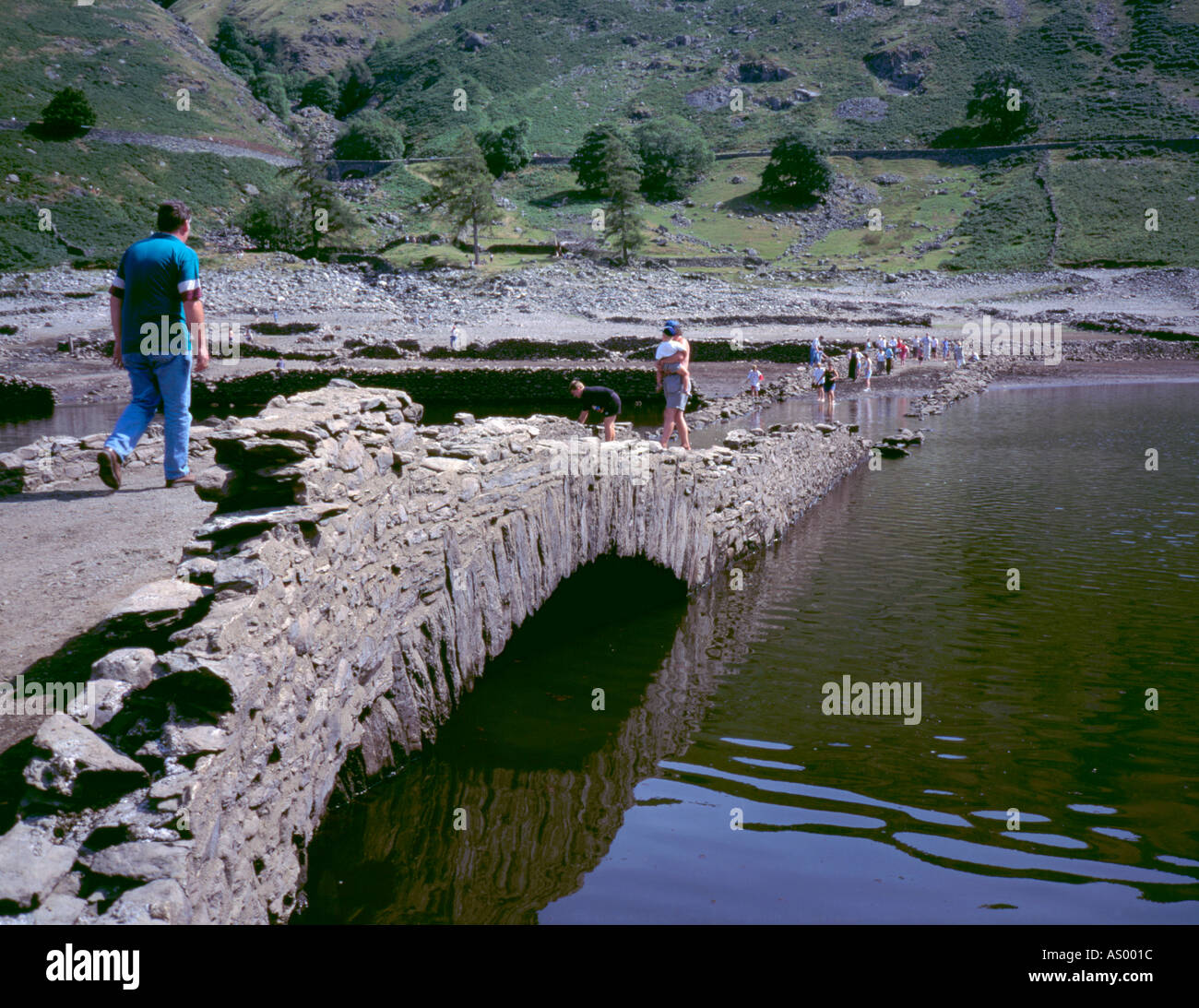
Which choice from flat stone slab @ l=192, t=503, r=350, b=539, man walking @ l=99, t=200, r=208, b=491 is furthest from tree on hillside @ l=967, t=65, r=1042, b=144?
flat stone slab @ l=192, t=503, r=350, b=539

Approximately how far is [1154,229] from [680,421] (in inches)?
2900

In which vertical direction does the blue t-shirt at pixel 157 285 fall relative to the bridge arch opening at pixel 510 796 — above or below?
above

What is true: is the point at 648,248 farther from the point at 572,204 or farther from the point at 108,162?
the point at 108,162

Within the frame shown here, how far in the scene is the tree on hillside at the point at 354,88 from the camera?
153 m

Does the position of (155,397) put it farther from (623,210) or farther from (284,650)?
(623,210)

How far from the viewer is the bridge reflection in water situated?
5.38 m

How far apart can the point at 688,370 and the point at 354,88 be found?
161314 millimetres

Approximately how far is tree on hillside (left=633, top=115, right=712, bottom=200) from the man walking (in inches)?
3504

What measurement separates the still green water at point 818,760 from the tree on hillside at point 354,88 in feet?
525

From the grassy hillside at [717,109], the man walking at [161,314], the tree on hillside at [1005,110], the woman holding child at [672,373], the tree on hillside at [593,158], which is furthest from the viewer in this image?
the tree on hillside at [1005,110]

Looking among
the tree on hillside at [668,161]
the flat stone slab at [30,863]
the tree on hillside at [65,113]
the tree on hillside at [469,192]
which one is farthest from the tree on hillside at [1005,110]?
the flat stone slab at [30,863]

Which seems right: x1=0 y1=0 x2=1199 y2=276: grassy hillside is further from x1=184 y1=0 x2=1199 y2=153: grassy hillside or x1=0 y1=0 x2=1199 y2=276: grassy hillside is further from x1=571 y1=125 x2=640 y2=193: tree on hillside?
x1=571 y1=125 x2=640 y2=193: tree on hillside

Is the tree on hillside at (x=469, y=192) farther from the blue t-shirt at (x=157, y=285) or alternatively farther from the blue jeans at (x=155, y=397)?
the blue t-shirt at (x=157, y=285)

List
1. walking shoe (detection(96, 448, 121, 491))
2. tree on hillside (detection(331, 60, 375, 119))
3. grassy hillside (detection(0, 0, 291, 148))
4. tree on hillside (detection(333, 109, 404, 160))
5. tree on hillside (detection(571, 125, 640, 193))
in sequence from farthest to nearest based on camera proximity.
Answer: tree on hillside (detection(331, 60, 375, 119)) < tree on hillside (detection(333, 109, 404, 160)) < grassy hillside (detection(0, 0, 291, 148)) < tree on hillside (detection(571, 125, 640, 193)) < walking shoe (detection(96, 448, 121, 491))
